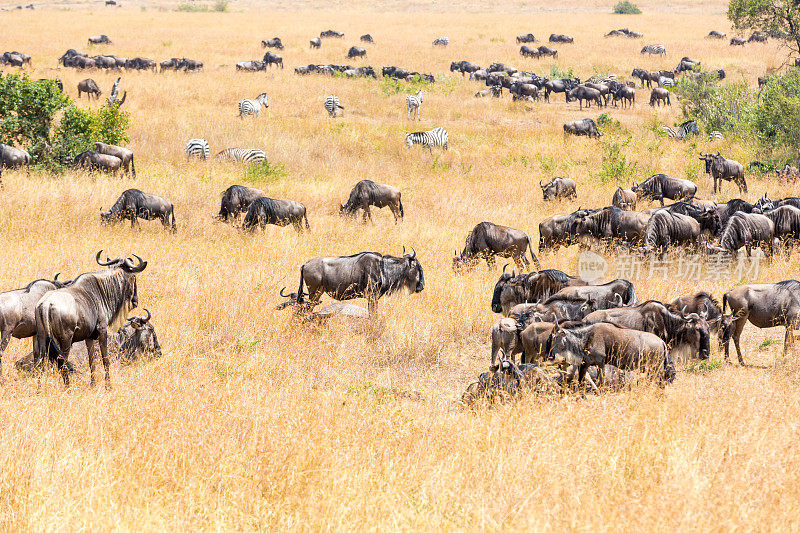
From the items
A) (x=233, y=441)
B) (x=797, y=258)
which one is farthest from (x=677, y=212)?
(x=233, y=441)

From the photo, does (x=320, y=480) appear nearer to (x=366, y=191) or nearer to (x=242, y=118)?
(x=366, y=191)

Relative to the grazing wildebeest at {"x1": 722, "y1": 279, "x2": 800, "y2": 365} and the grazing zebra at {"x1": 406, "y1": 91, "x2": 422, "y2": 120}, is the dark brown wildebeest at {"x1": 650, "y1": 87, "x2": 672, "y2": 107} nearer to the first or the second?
the grazing zebra at {"x1": 406, "y1": 91, "x2": 422, "y2": 120}

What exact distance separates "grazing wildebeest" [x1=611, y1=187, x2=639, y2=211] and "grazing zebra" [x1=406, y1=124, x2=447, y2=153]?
7.84 meters

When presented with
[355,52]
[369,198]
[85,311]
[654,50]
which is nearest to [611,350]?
[85,311]

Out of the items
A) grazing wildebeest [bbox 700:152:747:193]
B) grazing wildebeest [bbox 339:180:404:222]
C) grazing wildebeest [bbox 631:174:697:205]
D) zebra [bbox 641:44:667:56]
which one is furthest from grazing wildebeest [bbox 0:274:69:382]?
zebra [bbox 641:44:667:56]

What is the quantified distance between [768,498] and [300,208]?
36.9ft

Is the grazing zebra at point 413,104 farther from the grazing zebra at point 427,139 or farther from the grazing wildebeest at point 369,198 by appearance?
the grazing wildebeest at point 369,198

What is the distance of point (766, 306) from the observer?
8.80 meters

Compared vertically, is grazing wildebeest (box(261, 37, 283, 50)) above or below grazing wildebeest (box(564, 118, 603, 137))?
above

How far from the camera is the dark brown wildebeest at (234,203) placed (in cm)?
1490

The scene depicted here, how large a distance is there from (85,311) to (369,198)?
9.40 meters

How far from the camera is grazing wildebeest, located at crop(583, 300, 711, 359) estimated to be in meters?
7.96

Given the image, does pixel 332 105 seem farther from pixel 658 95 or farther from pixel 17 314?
pixel 17 314

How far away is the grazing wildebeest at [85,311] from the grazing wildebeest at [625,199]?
11.6 metres
